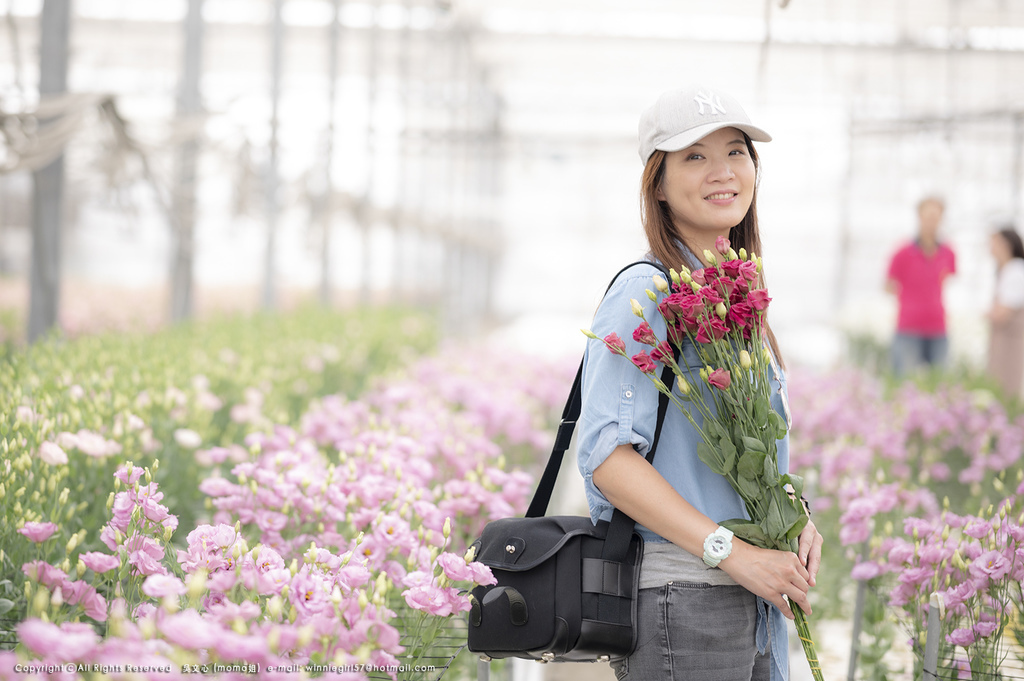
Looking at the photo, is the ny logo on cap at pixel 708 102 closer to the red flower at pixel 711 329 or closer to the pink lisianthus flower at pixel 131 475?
the red flower at pixel 711 329

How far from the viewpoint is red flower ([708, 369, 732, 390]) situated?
1262 millimetres

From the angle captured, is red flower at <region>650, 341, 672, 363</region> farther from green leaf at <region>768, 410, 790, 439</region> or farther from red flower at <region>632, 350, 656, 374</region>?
green leaf at <region>768, 410, 790, 439</region>

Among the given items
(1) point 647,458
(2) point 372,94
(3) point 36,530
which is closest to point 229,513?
(3) point 36,530

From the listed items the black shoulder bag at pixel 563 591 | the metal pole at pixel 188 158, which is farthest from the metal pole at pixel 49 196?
the black shoulder bag at pixel 563 591

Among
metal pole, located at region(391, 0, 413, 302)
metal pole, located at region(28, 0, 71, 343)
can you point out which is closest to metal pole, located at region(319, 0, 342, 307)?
metal pole, located at region(391, 0, 413, 302)

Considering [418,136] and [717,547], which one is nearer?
[717,547]

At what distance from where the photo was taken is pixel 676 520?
1.26 meters

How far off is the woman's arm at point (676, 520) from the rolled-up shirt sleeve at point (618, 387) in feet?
0.08

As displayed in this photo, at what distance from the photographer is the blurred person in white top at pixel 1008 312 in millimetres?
5797

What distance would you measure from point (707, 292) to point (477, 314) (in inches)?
554

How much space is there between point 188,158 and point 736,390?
212 inches

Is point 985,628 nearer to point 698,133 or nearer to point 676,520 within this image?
point 676,520

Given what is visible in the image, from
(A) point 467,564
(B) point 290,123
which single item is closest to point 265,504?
(A) point 467,564

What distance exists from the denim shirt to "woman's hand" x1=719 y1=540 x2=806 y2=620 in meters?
0.09
